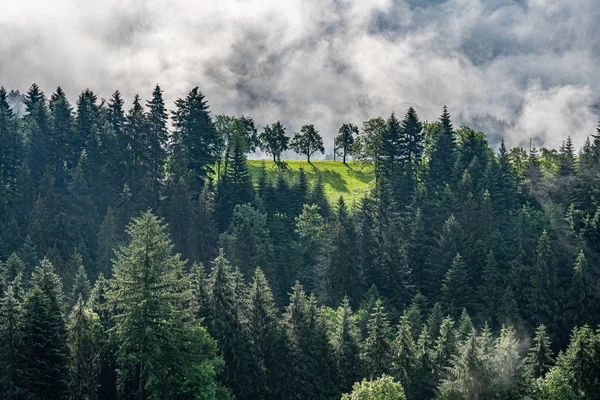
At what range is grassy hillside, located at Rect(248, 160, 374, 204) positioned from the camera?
132 metres

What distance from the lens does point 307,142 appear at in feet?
503

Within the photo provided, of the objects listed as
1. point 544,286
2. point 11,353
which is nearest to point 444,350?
point 544,286

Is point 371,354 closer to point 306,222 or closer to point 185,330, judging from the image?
point 185,330

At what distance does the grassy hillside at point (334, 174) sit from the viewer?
435 ft

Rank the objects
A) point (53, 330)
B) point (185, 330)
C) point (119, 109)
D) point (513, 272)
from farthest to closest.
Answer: point (119, 109)
point (513, 272)
point (53, 330)
point (185, 330)

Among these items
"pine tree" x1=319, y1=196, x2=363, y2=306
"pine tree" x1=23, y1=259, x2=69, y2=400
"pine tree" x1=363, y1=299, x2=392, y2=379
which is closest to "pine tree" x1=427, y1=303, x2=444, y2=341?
"pine tree" x1=363, y1=299, x2=392, y2=379

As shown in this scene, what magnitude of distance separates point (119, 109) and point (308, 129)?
49.6 metres

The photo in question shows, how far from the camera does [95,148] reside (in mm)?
105250

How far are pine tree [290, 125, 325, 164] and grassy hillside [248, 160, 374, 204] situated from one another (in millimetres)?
3078

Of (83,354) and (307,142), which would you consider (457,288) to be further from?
(307,142)

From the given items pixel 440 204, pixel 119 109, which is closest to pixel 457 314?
pixel 440 204

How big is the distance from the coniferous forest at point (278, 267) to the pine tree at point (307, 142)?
1512cm

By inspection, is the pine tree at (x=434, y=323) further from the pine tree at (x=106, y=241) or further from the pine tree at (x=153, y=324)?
the pine tree at (x=106, y=241)

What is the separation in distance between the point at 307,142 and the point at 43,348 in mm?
103728
